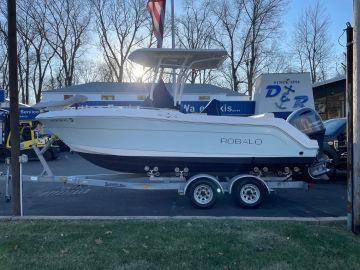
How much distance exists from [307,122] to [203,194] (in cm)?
274

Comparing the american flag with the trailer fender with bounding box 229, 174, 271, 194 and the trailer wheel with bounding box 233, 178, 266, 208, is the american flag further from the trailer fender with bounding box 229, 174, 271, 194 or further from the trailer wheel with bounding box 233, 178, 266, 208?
the trailer wheel with bounding box 233, 178, 266, 208

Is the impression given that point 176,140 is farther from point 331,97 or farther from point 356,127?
point 331,97

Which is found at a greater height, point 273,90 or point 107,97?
point 107,97

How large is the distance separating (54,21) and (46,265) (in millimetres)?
49703

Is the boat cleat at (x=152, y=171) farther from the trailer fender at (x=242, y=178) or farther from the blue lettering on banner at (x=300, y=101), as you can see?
the blue lettering on banner at (x=300, y=101)

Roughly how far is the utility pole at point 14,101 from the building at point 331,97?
1346 cm

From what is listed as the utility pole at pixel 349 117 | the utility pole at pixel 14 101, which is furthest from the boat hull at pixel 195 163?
the utility pole at pixel 349 117

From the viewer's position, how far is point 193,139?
8367 mm

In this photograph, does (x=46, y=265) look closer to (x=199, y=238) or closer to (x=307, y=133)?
(x=199, y=238)

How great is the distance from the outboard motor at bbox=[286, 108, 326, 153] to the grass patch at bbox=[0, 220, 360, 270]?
3.02 m

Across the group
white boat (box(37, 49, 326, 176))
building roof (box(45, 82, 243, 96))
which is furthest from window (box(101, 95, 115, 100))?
white boat (box(37, 49, 326, 176))

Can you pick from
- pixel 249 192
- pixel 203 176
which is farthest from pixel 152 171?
pixel 249 192

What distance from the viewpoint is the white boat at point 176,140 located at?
324 inches

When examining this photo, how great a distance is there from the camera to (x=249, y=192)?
8.49 meters
